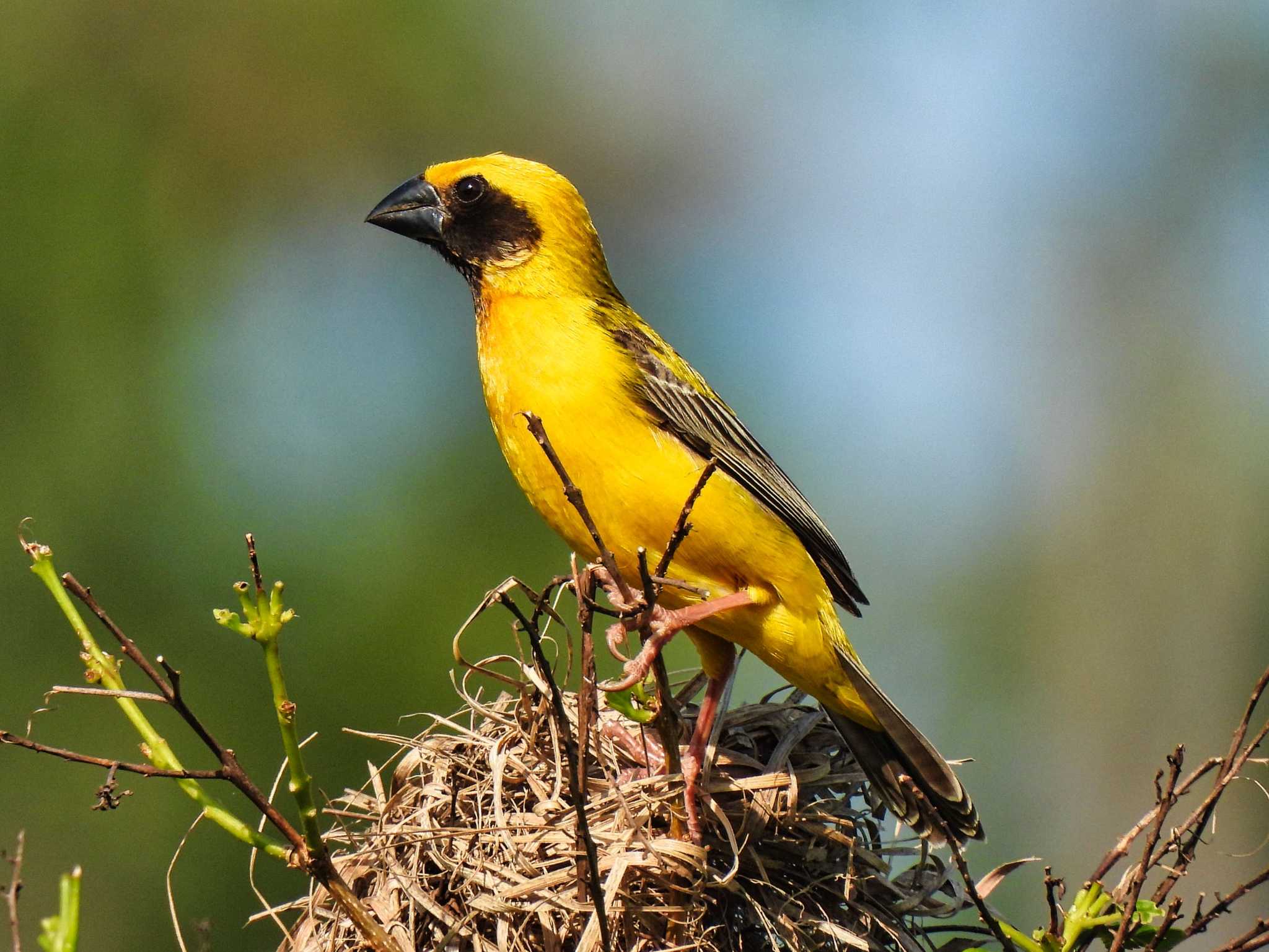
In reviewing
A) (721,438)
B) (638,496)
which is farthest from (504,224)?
(638,496)

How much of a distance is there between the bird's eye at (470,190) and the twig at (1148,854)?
9.45 feet

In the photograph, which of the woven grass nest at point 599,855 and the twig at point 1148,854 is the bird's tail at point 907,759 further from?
the twig at point 1148,854

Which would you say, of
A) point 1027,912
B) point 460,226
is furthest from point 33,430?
point 1027,912

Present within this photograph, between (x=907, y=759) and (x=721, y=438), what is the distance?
110 centimetres

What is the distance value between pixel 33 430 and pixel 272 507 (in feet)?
7.86

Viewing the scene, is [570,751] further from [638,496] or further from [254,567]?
[638,496]

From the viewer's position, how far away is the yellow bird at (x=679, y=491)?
3.66 meters

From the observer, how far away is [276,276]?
40.9 ft

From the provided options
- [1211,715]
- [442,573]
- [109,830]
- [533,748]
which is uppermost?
[533,748]

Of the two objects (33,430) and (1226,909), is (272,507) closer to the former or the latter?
(33,430)

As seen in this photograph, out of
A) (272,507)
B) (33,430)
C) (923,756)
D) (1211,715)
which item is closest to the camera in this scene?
(923,756)

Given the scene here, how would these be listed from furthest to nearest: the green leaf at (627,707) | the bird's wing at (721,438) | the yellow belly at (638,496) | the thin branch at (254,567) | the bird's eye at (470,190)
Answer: the bird's eye at (470,190) < the bird's wing at (721,438) < the yellow belly at (638,496) < the green leaf at (627,707) < the thin branch at (254,567)

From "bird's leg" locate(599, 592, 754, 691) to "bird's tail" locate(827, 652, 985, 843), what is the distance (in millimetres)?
432

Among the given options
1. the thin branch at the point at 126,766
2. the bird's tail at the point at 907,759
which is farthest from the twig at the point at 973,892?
the thin branch at the point at 126,766
